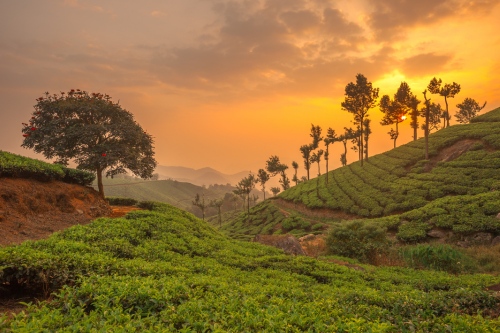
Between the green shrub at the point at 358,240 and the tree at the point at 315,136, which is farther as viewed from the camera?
the tree at the point at 315,136

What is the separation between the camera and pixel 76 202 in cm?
2041

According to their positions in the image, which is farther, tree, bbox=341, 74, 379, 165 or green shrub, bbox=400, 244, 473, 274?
tree, bbox=341, 74, 379, 165

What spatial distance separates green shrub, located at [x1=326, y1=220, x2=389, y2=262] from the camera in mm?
23688

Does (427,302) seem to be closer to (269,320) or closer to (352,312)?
(352,312)

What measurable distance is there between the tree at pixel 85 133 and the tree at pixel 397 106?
7418cm

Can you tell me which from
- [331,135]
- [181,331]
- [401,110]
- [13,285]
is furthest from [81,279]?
[401,110]

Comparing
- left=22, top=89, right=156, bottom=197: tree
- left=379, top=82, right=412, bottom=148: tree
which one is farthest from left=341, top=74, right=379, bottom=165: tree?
left=22, top=89, right=156, bottom=197: tree

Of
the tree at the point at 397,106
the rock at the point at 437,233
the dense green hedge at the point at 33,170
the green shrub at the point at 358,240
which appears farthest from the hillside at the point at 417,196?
the dense green hedge at the point at 33,170

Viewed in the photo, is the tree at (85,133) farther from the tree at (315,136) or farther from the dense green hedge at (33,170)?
the tree at (315,136)

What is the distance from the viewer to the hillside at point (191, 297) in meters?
5.73

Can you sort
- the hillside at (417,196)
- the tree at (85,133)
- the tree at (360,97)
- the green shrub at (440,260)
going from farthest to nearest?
the tree at (360,97), the hillside at (417,196), the tree at (85,133), the green shrub at (440,260)

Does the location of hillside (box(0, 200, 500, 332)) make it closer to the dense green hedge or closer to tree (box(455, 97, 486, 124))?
the dense green hedge

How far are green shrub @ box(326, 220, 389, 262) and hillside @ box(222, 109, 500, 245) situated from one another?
3022mm

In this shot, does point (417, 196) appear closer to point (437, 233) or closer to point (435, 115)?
point (437, 233)
